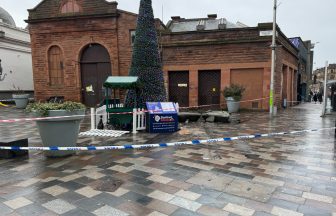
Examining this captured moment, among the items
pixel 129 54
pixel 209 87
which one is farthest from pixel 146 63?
pixel 129 54

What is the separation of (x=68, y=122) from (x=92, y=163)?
112 centimetres

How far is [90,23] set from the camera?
18797 millimetres

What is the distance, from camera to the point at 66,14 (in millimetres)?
19125

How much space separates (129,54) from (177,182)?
15.1 meters

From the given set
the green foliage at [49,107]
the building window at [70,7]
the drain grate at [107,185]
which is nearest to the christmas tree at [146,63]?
the green foliage at [49,107]

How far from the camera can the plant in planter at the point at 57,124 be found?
228 inches

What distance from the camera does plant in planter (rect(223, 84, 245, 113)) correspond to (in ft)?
50.1

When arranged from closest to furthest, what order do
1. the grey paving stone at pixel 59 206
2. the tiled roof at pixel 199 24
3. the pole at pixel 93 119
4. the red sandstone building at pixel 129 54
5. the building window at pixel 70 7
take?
the grey paving stone at pixel 59 206
the pole at pixel 93 119
the red sandstone building at pixel 129 54
the building window at pixel 70 7
the tiled roof at pixel 199 24

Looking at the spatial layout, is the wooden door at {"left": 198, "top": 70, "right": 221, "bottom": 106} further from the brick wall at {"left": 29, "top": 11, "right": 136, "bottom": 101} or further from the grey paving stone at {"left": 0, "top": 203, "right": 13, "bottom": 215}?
the grey paving stone at {"left": 0, "top": 203, "right": 13, "bottom": 215}

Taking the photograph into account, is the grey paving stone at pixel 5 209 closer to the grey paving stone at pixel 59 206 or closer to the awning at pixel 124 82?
the grey paving stone at pixel 59 206

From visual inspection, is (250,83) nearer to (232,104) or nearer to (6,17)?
(232,104)

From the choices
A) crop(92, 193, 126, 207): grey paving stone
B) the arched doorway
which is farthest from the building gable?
crop(92, 193, 126, 207): grey paving stone

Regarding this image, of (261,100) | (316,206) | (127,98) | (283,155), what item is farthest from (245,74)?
(316,206)

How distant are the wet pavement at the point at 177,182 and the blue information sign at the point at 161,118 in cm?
235
